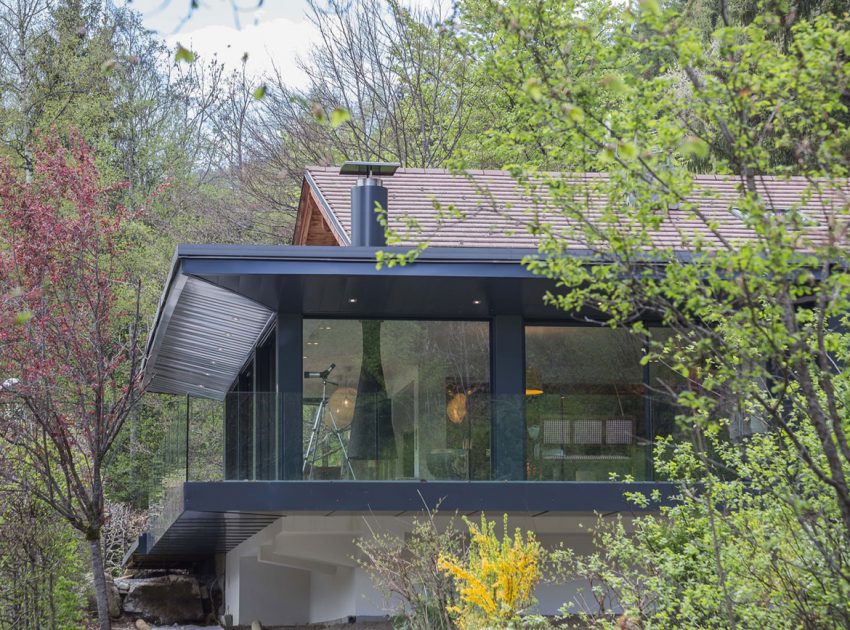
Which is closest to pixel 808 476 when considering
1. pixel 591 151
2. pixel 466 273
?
pixel 591 151

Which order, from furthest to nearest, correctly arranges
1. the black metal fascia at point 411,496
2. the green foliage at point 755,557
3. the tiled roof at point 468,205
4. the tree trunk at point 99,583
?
1. the tiled roof at point 468,205
2. the black metal fascia at point 411,496
3. the tree trunk at point 99,583
4. the green foliage at point 755,557

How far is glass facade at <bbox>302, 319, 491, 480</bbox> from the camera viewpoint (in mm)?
12883

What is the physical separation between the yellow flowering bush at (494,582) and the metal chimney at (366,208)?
4.98m

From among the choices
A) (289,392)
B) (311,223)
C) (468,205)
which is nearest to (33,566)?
(289,392)

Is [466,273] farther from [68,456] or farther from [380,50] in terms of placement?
[380,50]

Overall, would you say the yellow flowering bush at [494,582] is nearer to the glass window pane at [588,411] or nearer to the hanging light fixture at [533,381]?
the glass window pane at [588,411]

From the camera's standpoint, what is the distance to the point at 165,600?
2250 centimetres

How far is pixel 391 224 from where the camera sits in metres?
15.3

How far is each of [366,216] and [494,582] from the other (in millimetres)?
5815

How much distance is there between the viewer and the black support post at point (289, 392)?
12.8 m

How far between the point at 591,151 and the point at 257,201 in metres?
24.1

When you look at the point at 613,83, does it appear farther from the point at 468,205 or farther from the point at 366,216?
the point at 468,205

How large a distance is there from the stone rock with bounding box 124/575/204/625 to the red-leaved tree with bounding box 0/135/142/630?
6.02 m

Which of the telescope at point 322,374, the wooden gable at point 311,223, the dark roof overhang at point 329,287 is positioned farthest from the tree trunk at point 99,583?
the wooden gable at point 311,223
